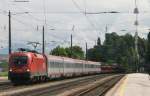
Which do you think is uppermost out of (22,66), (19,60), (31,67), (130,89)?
(19,60)

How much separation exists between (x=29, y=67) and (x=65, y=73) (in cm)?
2663

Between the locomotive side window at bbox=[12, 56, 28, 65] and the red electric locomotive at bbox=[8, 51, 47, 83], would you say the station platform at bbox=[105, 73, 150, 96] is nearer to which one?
the red electric locomotive at bbox=[8, 51, 47, 83]

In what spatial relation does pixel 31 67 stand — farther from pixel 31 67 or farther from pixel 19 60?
pixel 19 60

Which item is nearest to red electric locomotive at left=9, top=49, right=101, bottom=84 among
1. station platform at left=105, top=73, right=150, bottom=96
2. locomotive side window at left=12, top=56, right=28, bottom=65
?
locomotive side window at left=12, top=56, right=28, bottom=65

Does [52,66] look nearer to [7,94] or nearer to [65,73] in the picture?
[65,73]

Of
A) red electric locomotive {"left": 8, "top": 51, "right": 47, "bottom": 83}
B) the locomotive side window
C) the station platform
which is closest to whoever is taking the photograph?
the station platform

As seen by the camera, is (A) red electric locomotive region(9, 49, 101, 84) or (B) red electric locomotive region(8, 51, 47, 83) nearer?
(B) red electric locomotive region(8, 51, 47, 83)

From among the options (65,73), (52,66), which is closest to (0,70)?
(65,73)

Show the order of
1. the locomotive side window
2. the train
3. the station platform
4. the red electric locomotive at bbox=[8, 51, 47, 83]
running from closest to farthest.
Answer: the station platform → the red electric locomotive at bbox=[8, 51, 47, 83] → the train → the locomotive side window

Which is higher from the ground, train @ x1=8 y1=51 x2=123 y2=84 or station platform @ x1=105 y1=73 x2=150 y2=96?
train @ x1=8 y1=51 x2=123 y2=84

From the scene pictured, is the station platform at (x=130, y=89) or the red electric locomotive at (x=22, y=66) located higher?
the red electric locomotive at (x=22, y=66)

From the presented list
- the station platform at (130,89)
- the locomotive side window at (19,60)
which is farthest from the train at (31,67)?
the station platform at (130,89)

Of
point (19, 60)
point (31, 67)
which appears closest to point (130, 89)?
point (31, 67)

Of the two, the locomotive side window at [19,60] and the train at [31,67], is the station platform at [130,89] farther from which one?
the locomotive side window at [19,60]
